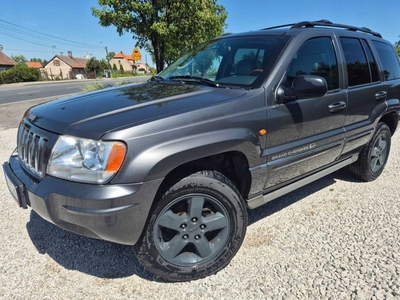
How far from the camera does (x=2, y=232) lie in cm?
294

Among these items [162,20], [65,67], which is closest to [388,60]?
[162,20]

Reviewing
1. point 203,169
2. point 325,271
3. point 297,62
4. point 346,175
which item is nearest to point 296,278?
point 325,271

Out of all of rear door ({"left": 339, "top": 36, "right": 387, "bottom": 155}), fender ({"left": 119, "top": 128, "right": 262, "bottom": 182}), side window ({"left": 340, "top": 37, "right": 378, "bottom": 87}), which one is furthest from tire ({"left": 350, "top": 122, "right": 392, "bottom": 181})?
fender ({"left": 119, "top": 128, "right": 262, "bottom": 182})

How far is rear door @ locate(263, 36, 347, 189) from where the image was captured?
2.55m

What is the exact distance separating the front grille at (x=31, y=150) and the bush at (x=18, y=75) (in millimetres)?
45922

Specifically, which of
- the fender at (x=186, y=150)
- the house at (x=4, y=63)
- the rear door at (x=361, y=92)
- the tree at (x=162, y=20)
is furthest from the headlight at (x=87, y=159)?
the house at (x=4, y=63)

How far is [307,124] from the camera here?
2766mm

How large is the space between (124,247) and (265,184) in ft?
4.51

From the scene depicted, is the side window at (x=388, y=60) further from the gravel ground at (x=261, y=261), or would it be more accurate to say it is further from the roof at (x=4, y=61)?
the roof at (x=4, y=61)

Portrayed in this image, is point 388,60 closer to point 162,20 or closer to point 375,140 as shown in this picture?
point 375,140

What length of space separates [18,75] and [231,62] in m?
47.1

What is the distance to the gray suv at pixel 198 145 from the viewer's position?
188 centimetres

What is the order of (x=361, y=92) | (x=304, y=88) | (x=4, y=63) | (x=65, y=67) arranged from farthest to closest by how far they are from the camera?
1. (x=65, y=67)
2. (x=4, y=63)
3. (x=361, y=92)
4. (x=304, y=88)

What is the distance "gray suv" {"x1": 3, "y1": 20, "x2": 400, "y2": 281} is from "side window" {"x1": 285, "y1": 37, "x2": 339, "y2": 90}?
0.05 feet
